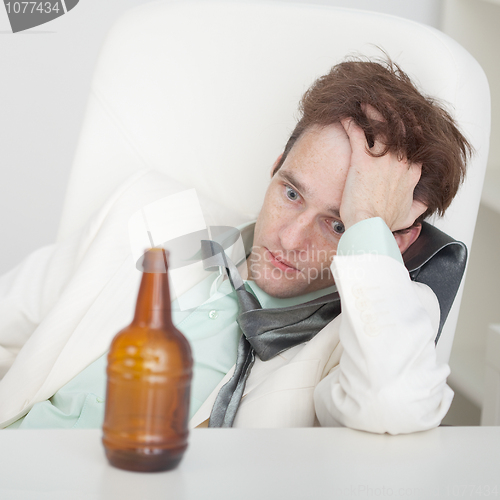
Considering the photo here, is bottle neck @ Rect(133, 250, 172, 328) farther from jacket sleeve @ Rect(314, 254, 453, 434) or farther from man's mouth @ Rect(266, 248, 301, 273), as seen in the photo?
man's mouth @ Rect(266, 248, 301, 273)

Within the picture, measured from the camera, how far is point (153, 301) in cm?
29

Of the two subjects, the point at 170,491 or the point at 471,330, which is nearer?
the point at 170,491

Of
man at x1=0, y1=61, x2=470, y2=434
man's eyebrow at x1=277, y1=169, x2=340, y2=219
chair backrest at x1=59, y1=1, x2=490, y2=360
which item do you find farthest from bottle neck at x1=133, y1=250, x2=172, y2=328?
chair backrest at x1=59, y1=1, x2=490, y2=360

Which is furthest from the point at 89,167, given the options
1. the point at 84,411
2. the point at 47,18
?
the point at 84,411

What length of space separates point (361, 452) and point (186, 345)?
222 mm

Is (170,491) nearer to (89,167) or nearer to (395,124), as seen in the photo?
(395,124)

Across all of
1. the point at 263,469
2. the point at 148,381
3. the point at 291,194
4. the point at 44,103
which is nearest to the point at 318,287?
the point at 291,194

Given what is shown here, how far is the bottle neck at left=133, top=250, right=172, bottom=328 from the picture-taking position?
288 millimetres

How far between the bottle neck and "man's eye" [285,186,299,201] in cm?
76

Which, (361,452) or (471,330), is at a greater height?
(361,452)

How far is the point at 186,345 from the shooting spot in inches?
12.8

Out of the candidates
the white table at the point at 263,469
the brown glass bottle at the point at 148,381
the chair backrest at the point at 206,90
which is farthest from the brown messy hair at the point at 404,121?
the brown glass bottle at the point at 148,381

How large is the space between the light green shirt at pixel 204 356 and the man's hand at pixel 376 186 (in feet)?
0.48

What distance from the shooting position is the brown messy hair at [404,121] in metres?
0.97
